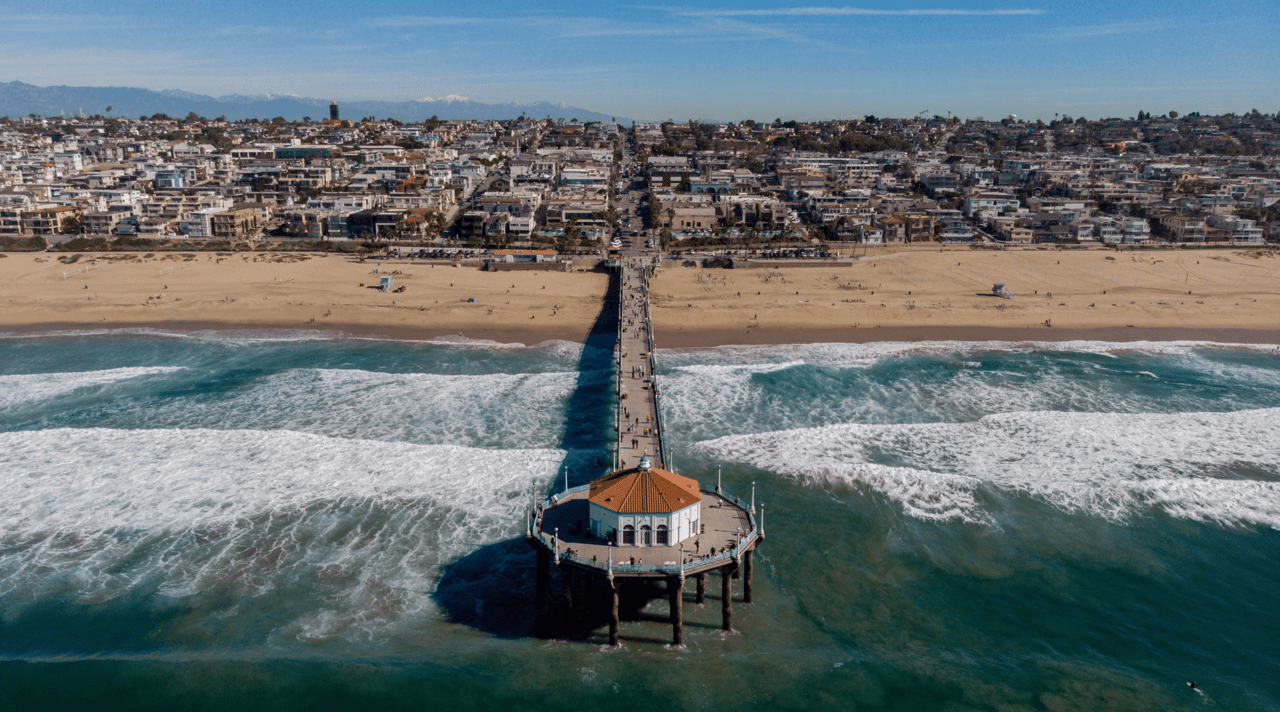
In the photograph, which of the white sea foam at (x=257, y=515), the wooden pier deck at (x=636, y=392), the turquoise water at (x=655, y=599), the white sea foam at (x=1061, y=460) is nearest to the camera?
the turquoise water at (x=655, y=599)

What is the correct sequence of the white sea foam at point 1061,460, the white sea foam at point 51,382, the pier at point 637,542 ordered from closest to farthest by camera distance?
the pier at point 637,542 → the white sea foam at point 1061,460 → the white sea foam at point 51,382

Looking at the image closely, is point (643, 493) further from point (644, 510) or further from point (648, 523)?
point (648, 523)

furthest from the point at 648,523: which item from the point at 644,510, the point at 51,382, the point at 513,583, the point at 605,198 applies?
the point at 605,198

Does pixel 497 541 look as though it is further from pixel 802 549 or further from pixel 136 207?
pixel 136 207

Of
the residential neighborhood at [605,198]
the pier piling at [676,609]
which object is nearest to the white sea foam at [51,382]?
the pier piling at [676,609]

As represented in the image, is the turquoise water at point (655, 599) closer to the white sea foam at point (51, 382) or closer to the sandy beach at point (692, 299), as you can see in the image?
the white sea foam at point (51, 382)

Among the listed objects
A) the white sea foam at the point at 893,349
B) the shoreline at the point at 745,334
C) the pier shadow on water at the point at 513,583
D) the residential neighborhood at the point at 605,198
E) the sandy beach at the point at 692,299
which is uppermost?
the residential neighborhood at the point at 605,198

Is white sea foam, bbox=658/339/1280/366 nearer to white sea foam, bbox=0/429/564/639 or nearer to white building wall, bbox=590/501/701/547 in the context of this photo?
white sea foam, bbox=0/429/564/639
